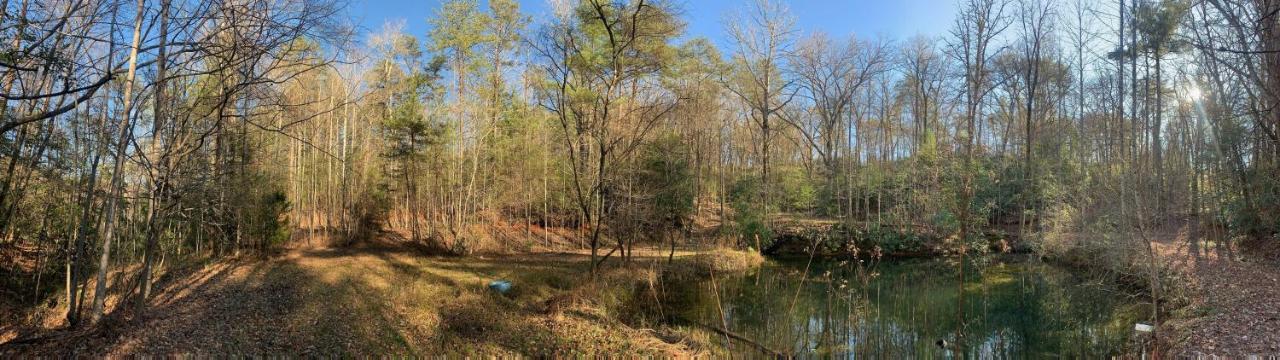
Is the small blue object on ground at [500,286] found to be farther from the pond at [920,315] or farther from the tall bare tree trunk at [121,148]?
the tall bare tree trunk at [121,148]

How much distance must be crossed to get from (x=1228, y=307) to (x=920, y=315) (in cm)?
396

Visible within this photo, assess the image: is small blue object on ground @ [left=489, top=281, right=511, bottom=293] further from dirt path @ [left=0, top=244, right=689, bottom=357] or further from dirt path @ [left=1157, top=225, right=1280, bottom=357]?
dirt path @ [left=1157, top=225, right=1280, bottom=357]

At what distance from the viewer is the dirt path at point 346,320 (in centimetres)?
625

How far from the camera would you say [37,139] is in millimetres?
7742

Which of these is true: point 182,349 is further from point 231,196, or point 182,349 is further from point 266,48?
point 231,196

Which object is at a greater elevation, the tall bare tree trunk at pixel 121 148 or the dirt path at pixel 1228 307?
the tall bare tree trunk at pixel 121 148

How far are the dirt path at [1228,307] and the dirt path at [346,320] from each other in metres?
6.24

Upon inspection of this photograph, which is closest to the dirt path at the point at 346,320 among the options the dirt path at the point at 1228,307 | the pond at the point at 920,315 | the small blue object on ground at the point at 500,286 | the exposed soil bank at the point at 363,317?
the exposed soil bank at the point at 363,317

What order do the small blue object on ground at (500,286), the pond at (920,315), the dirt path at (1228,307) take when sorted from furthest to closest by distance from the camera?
1. the small blue object on ground at (500,286)
2. the pond at (920,315)
3. the dirt path at (1228,307)

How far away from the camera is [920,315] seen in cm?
995

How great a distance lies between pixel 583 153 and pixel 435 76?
6217mm

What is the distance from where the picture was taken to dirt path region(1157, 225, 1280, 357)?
6.25m

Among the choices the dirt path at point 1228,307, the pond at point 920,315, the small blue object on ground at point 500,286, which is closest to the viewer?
the dirt path at point 1228,307

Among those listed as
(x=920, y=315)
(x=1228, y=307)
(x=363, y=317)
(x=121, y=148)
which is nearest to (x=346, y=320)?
(x=363, y=317)
